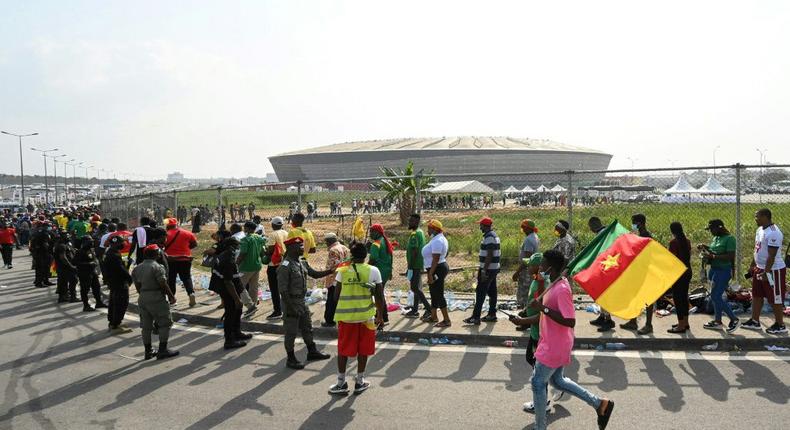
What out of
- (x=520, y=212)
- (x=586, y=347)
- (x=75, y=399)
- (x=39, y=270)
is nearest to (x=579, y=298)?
(x=586, y=347)

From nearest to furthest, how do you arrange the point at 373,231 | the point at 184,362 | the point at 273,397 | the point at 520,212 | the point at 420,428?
the point at 420,428, the point at 273,397, the point at 184,362, the point at 373,231, the point at 520,212

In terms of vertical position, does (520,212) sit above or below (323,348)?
above

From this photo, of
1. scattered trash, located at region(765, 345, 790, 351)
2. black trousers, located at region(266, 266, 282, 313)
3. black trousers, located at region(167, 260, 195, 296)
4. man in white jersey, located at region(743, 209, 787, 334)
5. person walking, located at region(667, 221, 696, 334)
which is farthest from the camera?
black trousers, located at region(167, 260, 195, 296)

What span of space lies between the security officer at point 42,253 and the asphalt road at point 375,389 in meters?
6.46

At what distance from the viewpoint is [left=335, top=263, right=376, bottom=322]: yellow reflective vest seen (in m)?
5.83

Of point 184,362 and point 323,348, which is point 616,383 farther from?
point 184,362

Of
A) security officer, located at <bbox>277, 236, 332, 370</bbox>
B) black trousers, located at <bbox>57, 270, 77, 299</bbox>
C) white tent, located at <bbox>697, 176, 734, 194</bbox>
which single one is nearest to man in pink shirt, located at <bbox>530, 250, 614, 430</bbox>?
security officer, located at <bbox>277, 236, 332, 370</bbox>

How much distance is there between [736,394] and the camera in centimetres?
559

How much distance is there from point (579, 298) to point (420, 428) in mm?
5694

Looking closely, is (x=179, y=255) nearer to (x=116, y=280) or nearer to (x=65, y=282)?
(x=116, y=280)

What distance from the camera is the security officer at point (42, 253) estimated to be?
45.4 ft

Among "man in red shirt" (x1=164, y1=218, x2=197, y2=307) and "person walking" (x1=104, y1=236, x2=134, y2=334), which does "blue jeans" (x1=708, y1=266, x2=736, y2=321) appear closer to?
"person walking" (x1=104, y1=236, x2=134, y2=334)

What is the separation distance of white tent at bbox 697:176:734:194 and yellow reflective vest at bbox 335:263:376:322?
7.24 m

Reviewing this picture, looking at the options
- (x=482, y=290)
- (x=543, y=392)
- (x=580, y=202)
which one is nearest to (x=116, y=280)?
(x=482, y=290)
